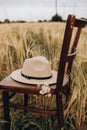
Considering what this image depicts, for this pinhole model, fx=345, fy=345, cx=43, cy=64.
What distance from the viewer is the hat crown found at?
2.30 metres

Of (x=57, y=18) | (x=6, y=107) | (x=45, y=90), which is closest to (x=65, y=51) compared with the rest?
(x=45, y=90)

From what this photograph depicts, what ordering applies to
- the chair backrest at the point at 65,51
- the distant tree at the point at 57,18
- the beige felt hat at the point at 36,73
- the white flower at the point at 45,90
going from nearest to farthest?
the chair backrest at the point at 65,51 → the white flower at the point at 45,90 → the beige felt hat at the point at 36,73 → the distant tree at the point at 57,18

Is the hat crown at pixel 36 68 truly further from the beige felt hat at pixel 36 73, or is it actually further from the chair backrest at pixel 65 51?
the chair backrest at pixel 65 51

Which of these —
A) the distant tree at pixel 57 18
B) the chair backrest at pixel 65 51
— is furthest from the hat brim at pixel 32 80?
the distant tree at pixel 57 18

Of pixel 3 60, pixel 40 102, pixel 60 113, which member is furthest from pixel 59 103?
pixel 3 60

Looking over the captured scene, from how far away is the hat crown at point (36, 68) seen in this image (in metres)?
2.30

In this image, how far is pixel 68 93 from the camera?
264 centimetres

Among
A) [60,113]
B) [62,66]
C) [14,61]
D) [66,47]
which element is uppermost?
[66,47]

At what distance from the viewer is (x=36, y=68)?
232cm

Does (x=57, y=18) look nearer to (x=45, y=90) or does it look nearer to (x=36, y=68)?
(x=36, y=68)

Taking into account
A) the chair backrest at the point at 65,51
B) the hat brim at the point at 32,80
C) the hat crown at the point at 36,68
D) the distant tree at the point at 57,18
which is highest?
the chair backrest at the point at 65,51

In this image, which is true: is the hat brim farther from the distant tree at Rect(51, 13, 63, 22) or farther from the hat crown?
the distant tree at Rect(51, 13, 63, 22)

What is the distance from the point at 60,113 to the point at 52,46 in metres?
1.99

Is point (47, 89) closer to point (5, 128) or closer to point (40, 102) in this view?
point (5, 128)
